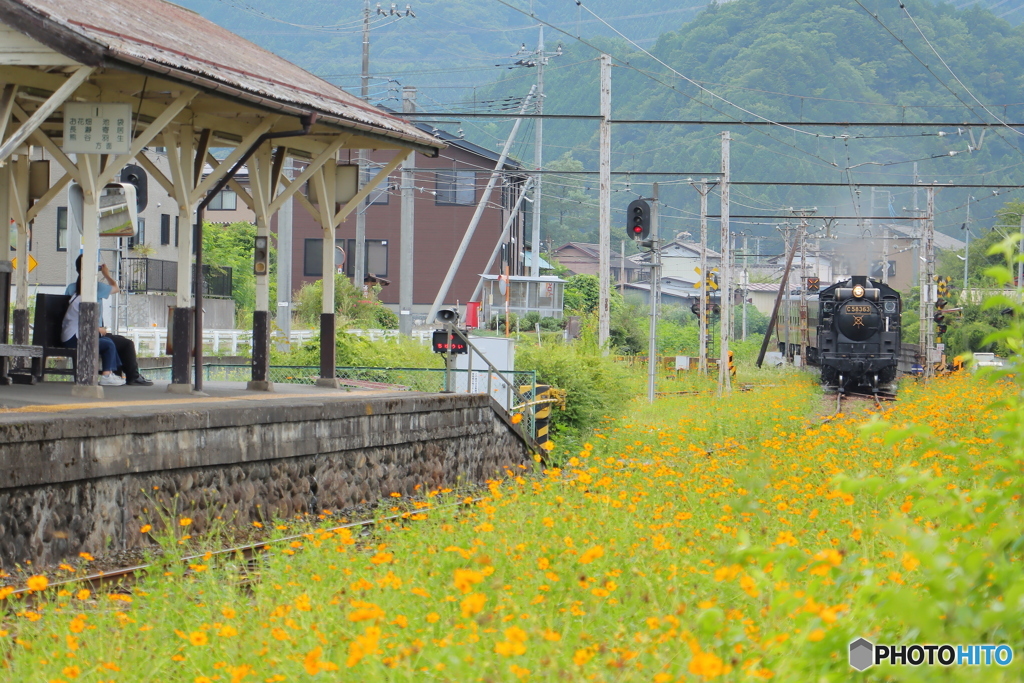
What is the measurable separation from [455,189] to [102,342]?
3680 cm

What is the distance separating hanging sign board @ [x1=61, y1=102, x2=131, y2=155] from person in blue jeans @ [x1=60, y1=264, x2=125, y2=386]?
2189 millimetres

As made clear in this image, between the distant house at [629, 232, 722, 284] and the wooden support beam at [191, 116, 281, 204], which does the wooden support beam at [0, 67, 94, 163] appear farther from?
the distant house at [629, 232, 722, 284]

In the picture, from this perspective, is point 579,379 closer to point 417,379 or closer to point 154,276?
point 417,379

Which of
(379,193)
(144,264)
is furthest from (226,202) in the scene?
(144,264)

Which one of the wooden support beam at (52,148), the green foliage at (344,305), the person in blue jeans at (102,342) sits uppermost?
the wooden support beam at (52,148)

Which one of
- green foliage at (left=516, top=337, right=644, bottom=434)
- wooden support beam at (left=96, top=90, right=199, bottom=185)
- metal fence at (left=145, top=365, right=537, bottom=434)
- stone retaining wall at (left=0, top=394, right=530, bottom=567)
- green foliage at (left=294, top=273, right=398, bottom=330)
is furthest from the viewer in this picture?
green foliage at (left=294, top=273, right=398, bottom=330)

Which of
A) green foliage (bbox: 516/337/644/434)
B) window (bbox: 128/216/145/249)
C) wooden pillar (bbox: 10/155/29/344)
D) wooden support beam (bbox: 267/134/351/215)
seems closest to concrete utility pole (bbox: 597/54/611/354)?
green foliage (bbox: 516/337/644/434)

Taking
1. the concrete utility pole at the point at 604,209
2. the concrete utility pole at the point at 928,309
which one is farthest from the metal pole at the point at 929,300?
the concrete utility pole at the point at 604,209

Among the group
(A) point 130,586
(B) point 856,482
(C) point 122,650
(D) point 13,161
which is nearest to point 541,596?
(C) point 122,650

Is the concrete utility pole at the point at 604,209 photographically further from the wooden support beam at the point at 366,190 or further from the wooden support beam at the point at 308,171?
the wooden support beam at the point at 308,171

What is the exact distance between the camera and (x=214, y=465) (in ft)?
34.0

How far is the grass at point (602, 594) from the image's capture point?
3.88 meters

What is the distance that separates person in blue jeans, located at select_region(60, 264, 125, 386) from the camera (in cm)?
1298

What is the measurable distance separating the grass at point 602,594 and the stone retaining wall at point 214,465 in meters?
0.61
